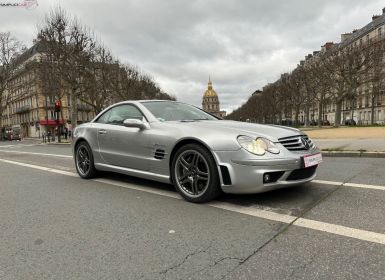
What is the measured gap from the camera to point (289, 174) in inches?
166

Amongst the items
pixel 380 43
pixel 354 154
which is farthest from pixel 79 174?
pixel 380 43

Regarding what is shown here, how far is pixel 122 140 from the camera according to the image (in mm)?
5605

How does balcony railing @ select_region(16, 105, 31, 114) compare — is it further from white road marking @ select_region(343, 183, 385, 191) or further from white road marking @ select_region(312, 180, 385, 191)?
white road marking @ select_region(343, 183, 385, 191)

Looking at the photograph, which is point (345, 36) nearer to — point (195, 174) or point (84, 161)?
point (84, 161)

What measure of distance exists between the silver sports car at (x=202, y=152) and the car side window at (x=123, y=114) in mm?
20

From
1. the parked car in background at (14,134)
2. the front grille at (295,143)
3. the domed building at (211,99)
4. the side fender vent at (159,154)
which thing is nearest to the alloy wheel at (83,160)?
the side fender vent at (159,154)

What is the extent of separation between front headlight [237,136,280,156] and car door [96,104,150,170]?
1.52 metres

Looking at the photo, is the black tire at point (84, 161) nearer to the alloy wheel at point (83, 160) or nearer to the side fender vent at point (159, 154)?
the alloy wheel at point (83, 160)

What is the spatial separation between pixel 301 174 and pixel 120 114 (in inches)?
122

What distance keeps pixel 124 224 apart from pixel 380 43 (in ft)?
151

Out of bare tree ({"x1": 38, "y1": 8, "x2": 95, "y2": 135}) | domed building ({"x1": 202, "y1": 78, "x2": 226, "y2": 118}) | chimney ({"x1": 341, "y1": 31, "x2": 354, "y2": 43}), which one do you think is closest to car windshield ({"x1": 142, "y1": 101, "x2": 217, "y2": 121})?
bare tree ({"x1": 38, "y1": 8, "x2": 95, "y2": 135})

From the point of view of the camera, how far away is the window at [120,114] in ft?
18.7

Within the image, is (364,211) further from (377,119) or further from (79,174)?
(377,119)

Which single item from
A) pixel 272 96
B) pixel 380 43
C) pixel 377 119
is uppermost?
pixel 380 43
